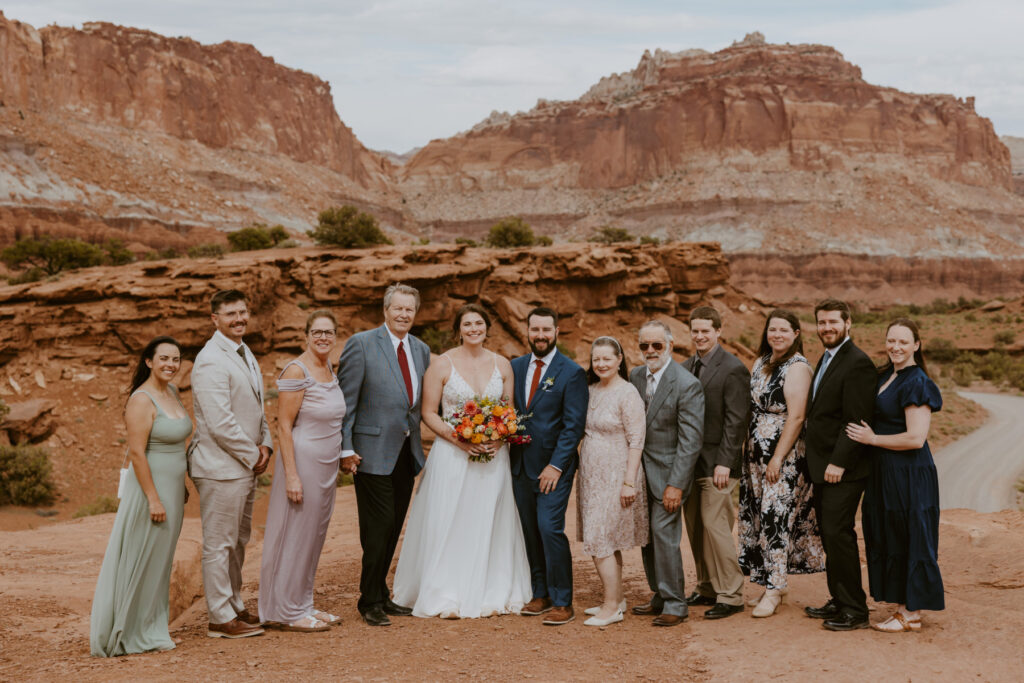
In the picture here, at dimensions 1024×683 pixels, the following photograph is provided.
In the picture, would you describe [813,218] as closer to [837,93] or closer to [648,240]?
[837,93]

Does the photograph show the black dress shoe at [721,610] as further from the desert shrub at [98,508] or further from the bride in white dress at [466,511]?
the desert shrub at [98,508]

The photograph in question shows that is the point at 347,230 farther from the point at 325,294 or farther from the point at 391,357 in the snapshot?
the point at 391,357

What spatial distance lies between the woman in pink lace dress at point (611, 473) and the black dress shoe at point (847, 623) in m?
1.51

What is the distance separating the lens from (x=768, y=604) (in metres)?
5.98

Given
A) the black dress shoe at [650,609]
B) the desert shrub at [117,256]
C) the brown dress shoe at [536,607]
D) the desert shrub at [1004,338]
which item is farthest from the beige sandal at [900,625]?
the desert shrub at [1004,338]

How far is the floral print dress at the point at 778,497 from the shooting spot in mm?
5879

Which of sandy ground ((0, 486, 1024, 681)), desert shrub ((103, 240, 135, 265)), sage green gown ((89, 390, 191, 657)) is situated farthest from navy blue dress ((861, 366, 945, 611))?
desert shrub ((103, 240, 135, 265))

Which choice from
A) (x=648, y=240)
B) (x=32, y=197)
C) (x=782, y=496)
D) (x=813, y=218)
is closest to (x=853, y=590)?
(x=782, y=496)

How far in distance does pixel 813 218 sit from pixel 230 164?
2482 inches

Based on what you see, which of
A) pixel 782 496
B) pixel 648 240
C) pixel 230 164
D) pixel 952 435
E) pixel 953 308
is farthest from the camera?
pixel 230 164

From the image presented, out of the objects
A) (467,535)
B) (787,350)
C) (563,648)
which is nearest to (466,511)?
(467,535)

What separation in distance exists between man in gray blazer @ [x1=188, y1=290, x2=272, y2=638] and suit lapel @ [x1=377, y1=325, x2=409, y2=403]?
1.01 metres

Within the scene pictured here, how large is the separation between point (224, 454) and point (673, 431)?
334 cm

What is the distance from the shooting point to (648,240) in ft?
128
